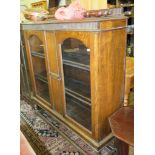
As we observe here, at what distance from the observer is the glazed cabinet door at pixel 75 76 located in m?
1.29

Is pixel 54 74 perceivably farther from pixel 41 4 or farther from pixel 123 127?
pixel 41 4

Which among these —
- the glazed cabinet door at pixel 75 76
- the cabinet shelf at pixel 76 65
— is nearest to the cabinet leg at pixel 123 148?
the glazed cabinet door at pixel 75 76

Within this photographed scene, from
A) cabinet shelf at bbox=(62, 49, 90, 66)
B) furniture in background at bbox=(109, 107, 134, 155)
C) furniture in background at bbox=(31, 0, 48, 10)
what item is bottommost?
furniture in background at bbox=(109, 107, 134, 155)

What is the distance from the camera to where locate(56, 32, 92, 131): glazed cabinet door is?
129 cm

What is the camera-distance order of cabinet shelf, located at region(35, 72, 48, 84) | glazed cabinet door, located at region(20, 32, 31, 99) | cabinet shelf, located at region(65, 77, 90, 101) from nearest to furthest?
cabinet shelf, located at region(65, 77, 90, 101), cabinet shelf, located at region(35, 72, 48, 84), glazed cabinet door, located at region(20, 32, 31, 99)

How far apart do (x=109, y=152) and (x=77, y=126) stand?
378mm

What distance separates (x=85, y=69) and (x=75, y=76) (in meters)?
0.24

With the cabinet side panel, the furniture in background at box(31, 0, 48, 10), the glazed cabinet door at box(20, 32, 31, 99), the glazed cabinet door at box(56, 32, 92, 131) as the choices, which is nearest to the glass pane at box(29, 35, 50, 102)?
the glazed cabinet door at box(20, 32, 31, 99)

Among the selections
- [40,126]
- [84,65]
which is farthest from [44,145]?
[84,65]

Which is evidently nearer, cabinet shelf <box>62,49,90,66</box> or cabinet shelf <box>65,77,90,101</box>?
cabinet shelf <box>62,49,90,66</box>

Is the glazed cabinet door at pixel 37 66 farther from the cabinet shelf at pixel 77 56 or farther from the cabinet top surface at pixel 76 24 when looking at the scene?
the cabinet shelf at pixel 77 56

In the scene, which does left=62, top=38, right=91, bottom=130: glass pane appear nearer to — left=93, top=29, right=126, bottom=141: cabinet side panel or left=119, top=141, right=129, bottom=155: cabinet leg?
left=93, top=29, right=126, bottom=141: cabinet side panel

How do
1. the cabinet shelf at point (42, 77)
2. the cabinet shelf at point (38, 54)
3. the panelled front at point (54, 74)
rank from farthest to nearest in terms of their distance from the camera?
the cabinet shelf at point (42, 77), the cabinet shelf at point (38, 54), the panelled front at point (54, 74)

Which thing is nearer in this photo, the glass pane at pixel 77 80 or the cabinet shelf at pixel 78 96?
the glass pane at pixel 77 80
